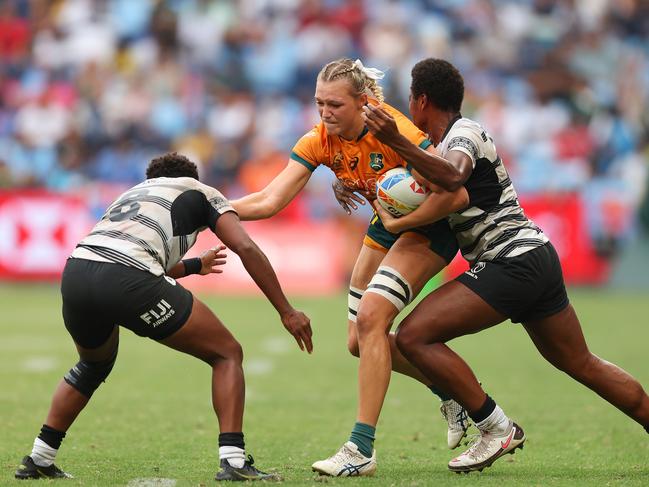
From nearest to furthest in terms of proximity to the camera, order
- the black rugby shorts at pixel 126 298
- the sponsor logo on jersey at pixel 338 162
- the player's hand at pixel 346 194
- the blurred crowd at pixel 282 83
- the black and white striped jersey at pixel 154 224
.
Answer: the black rugby shorts at pixel 126 298
the black and white striped jersey at pixel 154 224
the sponsor logo on jersey at pixel 338 162
the player's hand at pixel 346 194
the blurred crowd at pixel 282 83

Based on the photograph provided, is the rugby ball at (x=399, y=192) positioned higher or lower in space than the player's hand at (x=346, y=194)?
lower

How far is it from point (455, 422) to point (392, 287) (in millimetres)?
1090

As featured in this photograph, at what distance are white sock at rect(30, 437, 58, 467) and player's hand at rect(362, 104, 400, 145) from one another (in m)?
2.43

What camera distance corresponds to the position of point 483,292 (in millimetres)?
6359

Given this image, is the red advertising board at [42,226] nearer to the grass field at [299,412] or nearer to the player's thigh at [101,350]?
the grass field at [299,412]

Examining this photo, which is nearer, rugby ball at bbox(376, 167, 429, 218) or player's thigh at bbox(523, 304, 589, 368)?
rugby ball at bbox(376, 167, 429, 218)

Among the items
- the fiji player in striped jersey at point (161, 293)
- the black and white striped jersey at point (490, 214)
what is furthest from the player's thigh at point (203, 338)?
the black and white striped jersey at point (490, 214)

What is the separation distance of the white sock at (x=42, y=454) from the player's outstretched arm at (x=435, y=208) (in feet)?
7.33

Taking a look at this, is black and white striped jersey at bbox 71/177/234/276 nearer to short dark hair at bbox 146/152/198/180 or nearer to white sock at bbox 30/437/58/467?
→ short dark hair at bbox 146/152/198/180

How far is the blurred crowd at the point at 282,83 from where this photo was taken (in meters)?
21.3

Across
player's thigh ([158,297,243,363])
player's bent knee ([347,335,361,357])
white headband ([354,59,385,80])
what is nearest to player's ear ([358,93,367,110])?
white headband ([354,59,385,80])

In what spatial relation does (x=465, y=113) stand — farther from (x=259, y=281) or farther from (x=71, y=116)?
(x=259, y=281)

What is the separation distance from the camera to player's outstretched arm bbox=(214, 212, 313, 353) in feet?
19.6

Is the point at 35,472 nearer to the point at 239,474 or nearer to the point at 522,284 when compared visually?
the point at 239,474
